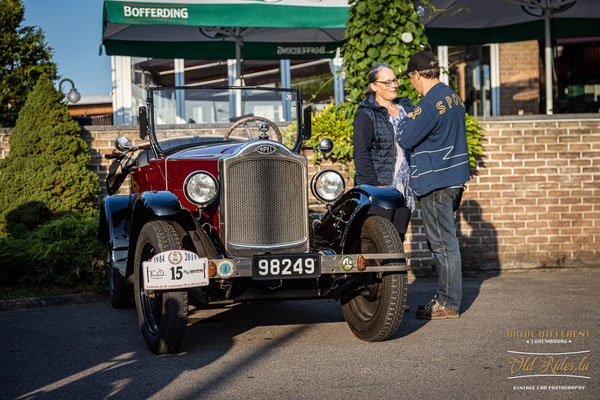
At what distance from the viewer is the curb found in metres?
6.30

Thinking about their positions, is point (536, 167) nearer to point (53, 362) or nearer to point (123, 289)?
point (123, 289)

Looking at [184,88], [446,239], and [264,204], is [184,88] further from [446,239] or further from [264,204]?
[446,239]

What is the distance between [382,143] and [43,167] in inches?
163

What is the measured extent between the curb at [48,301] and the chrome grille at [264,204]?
269 cm

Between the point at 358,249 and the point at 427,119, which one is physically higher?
the point at 427,119

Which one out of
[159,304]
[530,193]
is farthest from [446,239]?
[530,193]

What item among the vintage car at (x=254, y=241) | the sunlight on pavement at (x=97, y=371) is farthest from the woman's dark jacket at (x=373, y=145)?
the sunlight on pavement at (x=97, y=371)

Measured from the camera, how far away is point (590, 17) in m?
10.8

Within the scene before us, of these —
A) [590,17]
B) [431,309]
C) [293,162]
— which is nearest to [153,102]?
[293,162]

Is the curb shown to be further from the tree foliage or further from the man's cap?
the man's cap

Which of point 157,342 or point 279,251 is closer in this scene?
point 157,342

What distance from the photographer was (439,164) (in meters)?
5.20

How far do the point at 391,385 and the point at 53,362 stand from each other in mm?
2065

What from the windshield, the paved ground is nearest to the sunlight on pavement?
the paved ground
